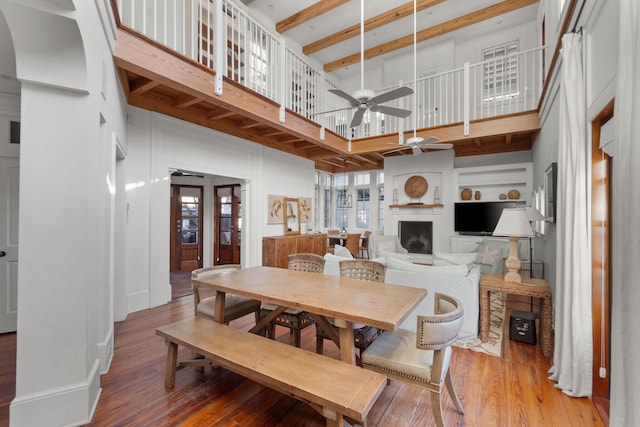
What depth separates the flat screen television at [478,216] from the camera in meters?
6.05

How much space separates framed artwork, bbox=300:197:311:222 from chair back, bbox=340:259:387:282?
4.13 metres

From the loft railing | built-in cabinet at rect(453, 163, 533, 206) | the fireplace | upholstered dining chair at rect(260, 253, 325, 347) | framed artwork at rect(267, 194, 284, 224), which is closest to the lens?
upholstered dining chair at rect(260, 253, 325, 347)

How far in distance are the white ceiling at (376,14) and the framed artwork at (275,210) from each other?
4058 mm

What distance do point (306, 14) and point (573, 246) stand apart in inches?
250

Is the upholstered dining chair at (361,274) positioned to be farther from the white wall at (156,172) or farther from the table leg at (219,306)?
the white wall at (156,172)

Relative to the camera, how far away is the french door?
6.85 meters

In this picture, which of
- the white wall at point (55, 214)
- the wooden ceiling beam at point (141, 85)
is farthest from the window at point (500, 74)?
the white wall at point (55, 214)

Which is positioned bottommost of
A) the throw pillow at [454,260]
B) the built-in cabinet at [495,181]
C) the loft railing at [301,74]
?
the throw pillow at [454,260]

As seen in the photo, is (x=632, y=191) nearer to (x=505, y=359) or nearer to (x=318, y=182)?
(x=505, y=359)

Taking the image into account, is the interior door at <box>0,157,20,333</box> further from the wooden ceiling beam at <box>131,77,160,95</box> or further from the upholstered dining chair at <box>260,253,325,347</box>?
the upholstered dining chair at <box>260,253,325,347</box>

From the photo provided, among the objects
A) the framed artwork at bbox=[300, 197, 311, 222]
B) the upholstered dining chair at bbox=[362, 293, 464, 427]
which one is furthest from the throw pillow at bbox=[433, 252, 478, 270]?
the framed artwork at bbox=[300, 197, 311, 222]

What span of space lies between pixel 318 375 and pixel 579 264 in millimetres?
2063

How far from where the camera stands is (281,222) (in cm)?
646

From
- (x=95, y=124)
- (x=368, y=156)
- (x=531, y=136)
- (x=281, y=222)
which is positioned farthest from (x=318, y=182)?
(x=95, y=124)
